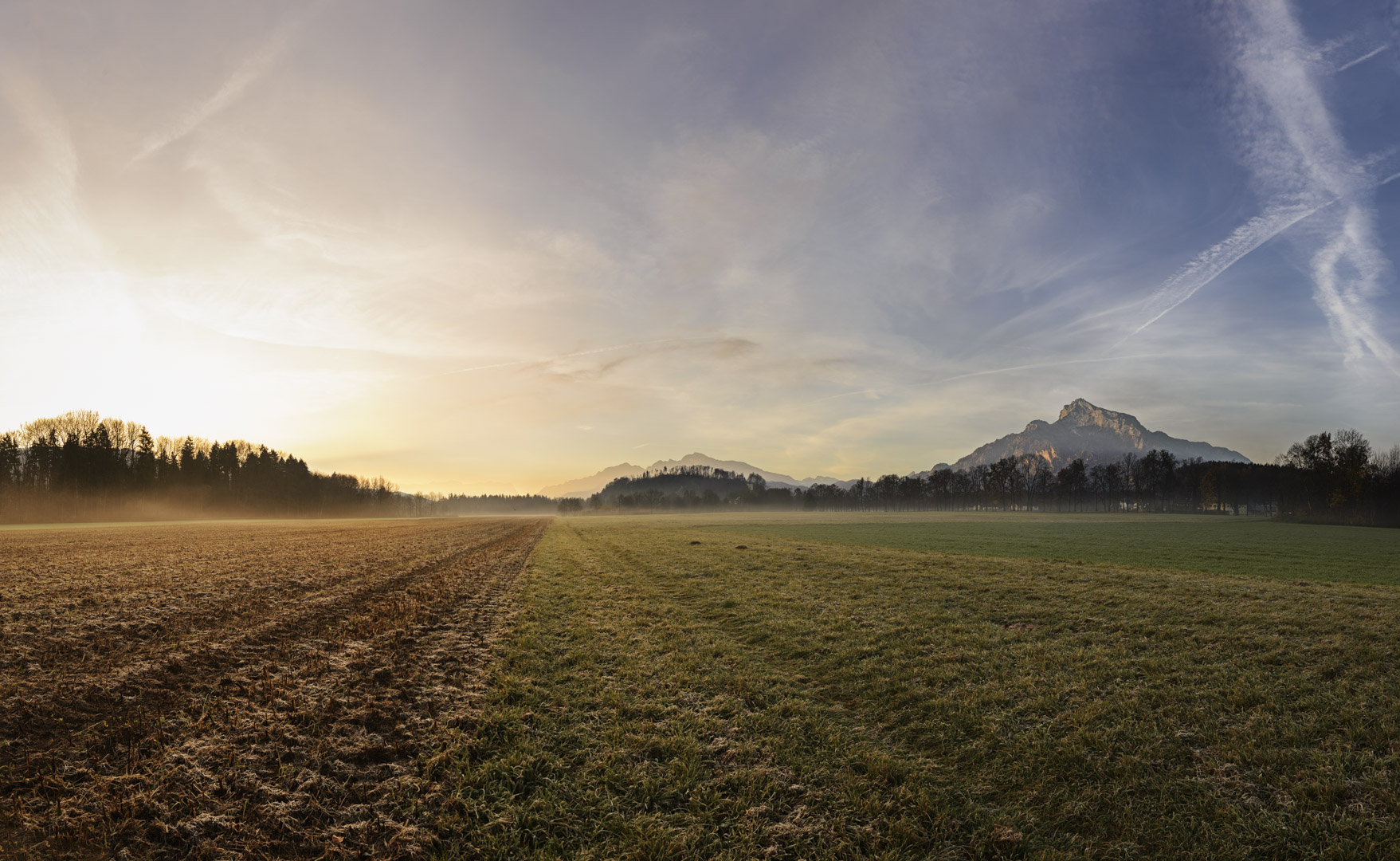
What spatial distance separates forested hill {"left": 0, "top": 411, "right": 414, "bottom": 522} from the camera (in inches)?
3740

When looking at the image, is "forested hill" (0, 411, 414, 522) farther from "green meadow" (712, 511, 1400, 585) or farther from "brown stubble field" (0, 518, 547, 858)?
"green meadow" (712, 511, 1400, 585)

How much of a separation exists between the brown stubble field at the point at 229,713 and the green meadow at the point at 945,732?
994 millimetres

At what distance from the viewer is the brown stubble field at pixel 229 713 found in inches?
226

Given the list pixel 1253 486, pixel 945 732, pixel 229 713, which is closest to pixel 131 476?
pixel 229 713

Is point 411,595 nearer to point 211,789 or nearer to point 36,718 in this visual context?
point 36,718

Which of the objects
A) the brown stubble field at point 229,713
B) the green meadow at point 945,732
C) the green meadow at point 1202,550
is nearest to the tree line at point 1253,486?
the green meadow at point 1202,550

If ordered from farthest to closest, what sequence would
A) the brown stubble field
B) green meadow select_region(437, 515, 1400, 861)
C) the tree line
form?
the tree line → green meadow select_region(437, 515, 1400, 861) → the brown stubble field

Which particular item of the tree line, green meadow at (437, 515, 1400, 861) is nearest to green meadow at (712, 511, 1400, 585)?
green meadow at (437, 515, 1400, 861)

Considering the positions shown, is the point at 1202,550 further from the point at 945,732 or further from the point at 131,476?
the point at 131,476

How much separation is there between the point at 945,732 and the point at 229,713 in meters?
11.5

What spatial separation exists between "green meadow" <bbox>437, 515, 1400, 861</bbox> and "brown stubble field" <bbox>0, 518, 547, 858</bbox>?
0.99m

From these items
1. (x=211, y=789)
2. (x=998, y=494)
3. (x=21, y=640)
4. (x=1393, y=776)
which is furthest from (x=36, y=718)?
(x=998, y=494)

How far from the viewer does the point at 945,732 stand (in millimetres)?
8523

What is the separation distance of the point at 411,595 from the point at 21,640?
9.23m
